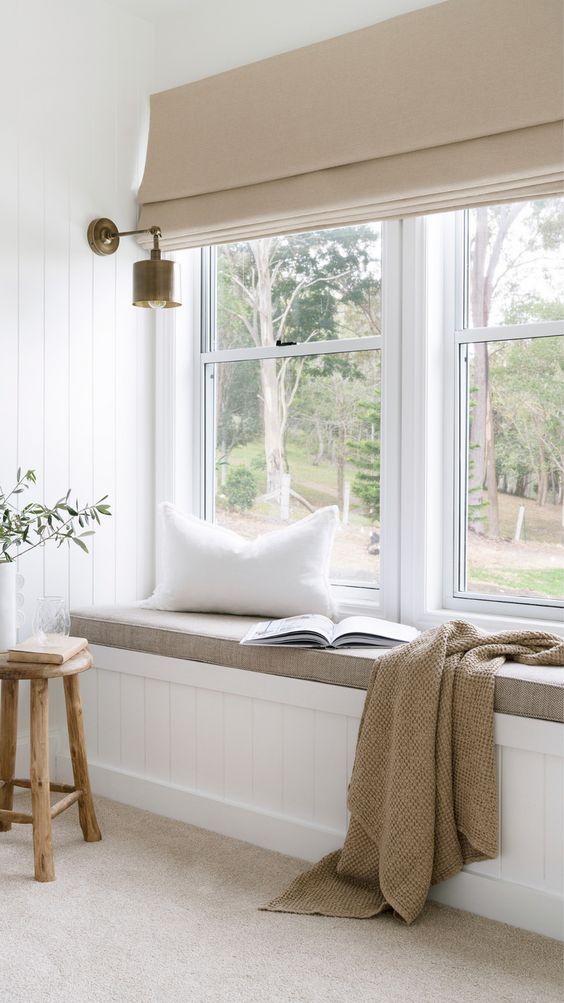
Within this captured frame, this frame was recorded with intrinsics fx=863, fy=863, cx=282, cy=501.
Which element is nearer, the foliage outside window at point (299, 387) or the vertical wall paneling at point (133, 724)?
the vertical wall paneling at point (133, 724)

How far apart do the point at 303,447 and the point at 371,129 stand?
3.53 feet

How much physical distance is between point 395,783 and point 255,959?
493 mm

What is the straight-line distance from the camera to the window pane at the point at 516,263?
255 cm

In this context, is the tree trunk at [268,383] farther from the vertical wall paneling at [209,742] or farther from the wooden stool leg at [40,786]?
the wooden stool leg at [40,786]

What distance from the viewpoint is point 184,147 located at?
309 centimetres

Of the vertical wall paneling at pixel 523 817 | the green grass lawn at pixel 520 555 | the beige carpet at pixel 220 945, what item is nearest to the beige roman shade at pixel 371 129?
the green grass lawn at pixel 520 555

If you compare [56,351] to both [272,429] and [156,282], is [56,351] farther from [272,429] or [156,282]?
[272,429]

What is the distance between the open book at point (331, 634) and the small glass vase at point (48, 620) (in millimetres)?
518

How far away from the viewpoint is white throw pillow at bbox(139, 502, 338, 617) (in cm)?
278

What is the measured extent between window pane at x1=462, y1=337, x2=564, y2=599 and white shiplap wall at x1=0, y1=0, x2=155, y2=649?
4.24 feet

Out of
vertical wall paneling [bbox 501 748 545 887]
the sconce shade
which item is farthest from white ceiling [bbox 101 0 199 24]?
vertical wall paneling [bbox 501 748 545 887]

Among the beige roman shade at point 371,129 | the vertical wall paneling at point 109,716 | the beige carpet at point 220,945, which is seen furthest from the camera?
the vertical wall paneling at point 109,716

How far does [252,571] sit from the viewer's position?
9.26 ft

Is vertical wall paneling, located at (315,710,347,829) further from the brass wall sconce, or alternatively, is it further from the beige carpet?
the brass wall sconce
